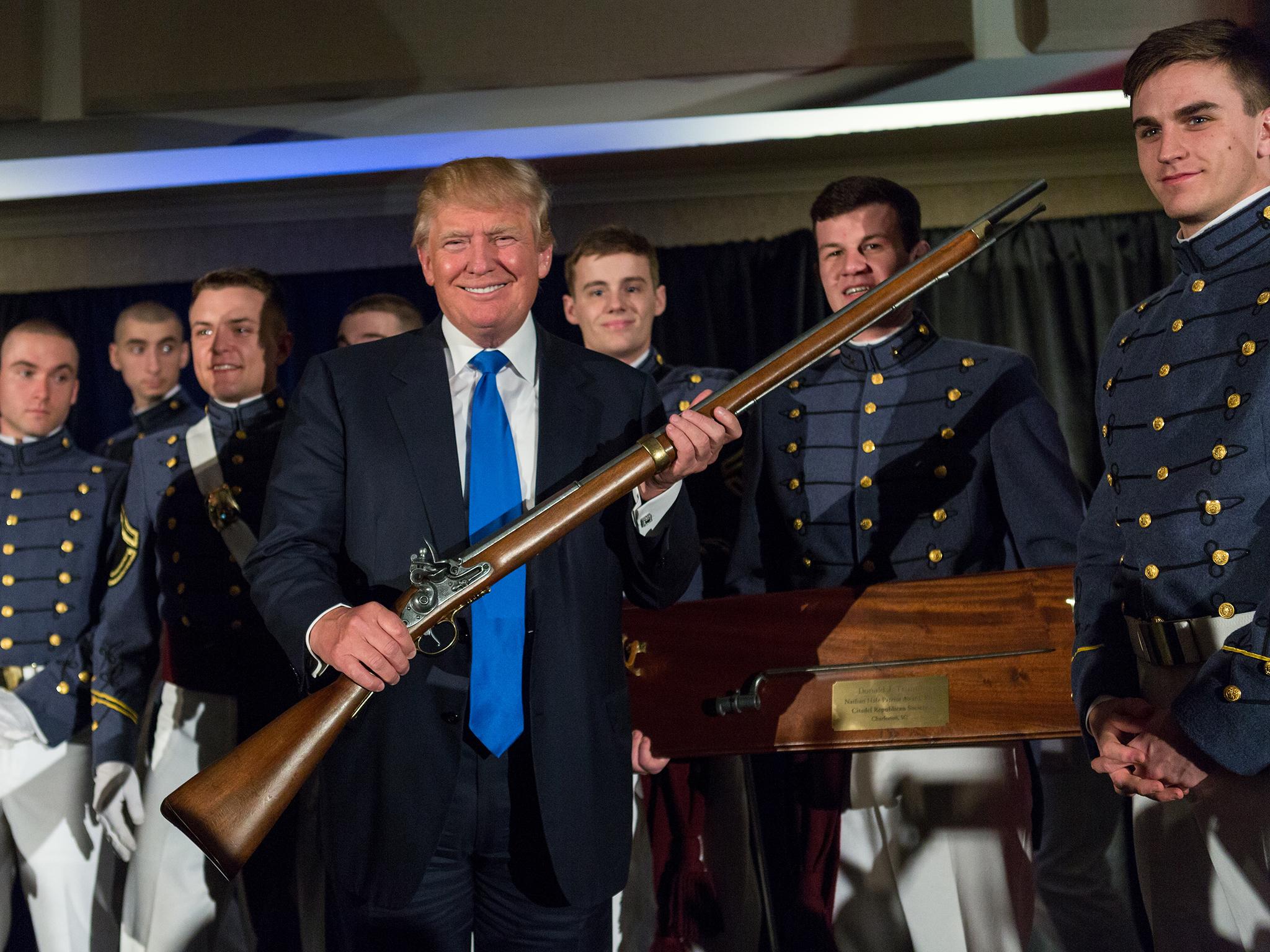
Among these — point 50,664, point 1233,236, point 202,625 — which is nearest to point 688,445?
point 1233,236

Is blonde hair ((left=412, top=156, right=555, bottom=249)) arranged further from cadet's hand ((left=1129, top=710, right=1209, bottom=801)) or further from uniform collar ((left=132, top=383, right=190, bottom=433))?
uniform collar ((left=132, top=383, right=190, bottom=433))

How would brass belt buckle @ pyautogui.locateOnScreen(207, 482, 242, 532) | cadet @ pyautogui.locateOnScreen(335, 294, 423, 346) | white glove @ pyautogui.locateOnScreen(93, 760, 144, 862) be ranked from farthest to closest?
cadet @ pyautogui.locateOnScreen(335, 294, 423, 346), brass belt buckle @ pyautogui.locateOnScreen(207, 482, 242, 532), white glove @ pyautogui.locateOnScreen(93, 760, 144, 862)

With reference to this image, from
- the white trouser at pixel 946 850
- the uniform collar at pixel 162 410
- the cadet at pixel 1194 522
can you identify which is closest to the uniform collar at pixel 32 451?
the uniform collar at pixel 162 410

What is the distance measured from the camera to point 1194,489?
1.90 meters

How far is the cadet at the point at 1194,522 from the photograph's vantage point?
1835 millimetres

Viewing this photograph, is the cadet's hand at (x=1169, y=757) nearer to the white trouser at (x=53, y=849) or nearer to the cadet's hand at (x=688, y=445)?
the cadet's hand at (x=688, y=445)

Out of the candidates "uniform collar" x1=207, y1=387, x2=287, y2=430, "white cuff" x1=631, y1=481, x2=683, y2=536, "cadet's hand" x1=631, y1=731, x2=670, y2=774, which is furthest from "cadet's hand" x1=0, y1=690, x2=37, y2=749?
"white cuff" x1=631, y1=481, x2=683, y2=536

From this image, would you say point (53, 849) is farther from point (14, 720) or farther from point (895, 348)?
point (895, 348)

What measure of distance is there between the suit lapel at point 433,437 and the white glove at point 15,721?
2101mm

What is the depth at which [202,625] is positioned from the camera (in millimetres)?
3346

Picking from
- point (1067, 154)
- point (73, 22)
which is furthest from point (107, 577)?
point (1067, 154)

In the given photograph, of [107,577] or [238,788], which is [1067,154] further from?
[238,788]

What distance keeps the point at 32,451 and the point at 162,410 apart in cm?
65

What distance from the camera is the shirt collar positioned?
6.93 feet
